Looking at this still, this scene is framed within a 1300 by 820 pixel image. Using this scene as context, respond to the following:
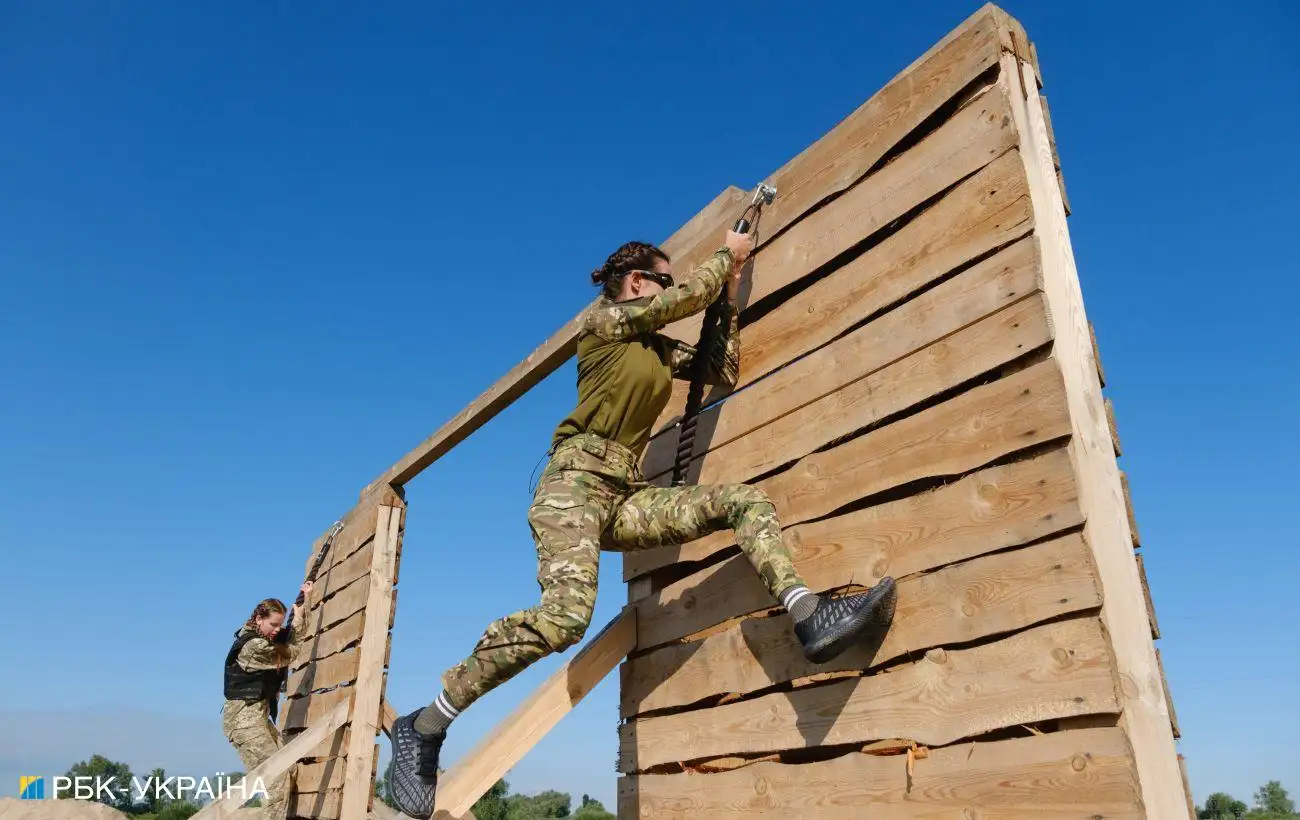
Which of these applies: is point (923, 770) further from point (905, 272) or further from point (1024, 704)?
point (905, 272)

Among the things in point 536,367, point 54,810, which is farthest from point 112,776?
point 536,367

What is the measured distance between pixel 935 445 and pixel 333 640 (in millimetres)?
6252

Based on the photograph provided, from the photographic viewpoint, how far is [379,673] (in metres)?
7.02

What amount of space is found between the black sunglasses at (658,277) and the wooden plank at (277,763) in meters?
4.25

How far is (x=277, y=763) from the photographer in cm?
636

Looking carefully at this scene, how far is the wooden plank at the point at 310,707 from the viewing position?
7344 mm

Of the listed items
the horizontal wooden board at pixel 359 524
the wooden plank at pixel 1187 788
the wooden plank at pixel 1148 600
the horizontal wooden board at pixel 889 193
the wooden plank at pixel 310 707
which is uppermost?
the horizontal wooden board at pixel 359 524

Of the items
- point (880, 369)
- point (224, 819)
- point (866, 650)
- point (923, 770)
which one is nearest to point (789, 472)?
point (880, 369)

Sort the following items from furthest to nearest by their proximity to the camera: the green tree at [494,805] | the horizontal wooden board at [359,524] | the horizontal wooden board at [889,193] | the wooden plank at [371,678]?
the green tree at [494,805] < the horizontal wooden board at [359,524] < the wooden plank at [371,678] < the horizontal wooden board at [889,193]

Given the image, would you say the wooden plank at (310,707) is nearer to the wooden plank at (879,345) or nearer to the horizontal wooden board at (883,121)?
the wooden plank at (879,345)

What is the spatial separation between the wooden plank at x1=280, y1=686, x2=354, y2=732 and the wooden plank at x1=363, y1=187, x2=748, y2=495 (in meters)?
1.66

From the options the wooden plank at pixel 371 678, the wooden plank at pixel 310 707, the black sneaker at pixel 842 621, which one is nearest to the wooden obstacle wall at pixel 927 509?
the black sneaker at pixel 842 621

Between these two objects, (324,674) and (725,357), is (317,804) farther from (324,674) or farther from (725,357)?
(725,357)

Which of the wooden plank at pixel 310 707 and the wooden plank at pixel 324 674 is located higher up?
the wooden plank at pixel 324 674
